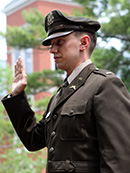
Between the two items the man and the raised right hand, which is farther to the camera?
the raised right hand

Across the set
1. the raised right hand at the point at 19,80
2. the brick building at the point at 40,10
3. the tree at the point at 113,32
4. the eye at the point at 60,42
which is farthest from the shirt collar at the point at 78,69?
the brick building at the point at 40,10

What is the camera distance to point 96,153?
221cm

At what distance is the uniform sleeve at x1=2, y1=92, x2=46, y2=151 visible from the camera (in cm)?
262

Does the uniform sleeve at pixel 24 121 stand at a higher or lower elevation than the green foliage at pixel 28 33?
lower

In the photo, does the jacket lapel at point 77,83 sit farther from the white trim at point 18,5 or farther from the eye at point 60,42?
the white trim at point 18,5

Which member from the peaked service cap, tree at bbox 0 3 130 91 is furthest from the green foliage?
the peaked service cap

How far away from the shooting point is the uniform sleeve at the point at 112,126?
2102 millimetres

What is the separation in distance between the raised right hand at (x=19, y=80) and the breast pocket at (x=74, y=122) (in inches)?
16.8

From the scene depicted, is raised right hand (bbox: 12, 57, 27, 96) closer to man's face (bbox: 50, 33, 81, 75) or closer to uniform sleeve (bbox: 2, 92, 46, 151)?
uniform sleeve (bbox: 2, 92, 46, 151)

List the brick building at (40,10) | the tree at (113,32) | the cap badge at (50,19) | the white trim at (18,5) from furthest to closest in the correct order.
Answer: the white trim at (18,5)
the brick building at (40,10)
the tree at (113,32)
the cap badge at (50,19)

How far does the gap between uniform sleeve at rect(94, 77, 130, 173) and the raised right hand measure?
1.92 ft

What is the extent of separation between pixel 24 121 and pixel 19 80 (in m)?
0.28

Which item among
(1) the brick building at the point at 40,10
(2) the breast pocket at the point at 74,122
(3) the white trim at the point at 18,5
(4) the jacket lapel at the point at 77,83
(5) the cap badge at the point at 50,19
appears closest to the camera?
(2) the breast pocket at the point at 74,122

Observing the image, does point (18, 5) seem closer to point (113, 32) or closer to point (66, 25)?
point (113, 32)
